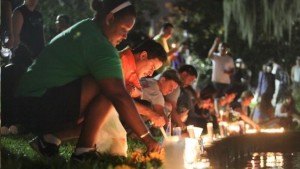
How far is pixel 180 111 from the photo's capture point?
29.1ft

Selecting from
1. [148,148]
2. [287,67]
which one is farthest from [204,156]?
[287,67]

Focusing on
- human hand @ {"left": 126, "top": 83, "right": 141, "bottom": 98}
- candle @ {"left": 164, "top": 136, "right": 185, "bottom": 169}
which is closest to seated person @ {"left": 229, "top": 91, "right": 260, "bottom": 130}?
human hand @ {"left": 126, "top": 83, "right": 141, "bottom": 98}

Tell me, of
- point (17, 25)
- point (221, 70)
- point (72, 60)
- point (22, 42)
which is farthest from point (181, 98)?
point (72, 60)

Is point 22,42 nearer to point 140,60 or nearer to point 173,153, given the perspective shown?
point 140,60

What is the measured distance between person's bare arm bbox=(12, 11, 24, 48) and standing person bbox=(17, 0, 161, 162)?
Answer: 2.25 m

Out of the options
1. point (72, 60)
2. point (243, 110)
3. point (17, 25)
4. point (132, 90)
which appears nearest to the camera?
point (72, 60)

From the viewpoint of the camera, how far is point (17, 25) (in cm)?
754

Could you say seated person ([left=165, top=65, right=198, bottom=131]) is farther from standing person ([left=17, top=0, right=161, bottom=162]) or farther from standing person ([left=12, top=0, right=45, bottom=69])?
standing person ([left=17, top=0, right=161, bottom=162])

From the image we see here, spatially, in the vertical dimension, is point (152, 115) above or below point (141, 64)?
below

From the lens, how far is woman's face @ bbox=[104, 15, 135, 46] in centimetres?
505

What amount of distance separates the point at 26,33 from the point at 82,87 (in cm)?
333

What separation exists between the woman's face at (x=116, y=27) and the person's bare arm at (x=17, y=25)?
8.20ft

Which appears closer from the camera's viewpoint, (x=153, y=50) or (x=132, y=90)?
(x=153, y=50)

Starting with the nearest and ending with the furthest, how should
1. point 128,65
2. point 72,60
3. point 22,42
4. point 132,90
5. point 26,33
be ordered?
point 72,60 → point 128,65 → point 132,90 → point 22,42 → point 26,33
